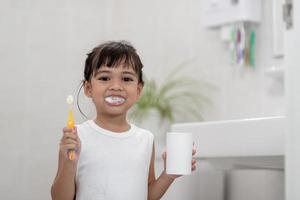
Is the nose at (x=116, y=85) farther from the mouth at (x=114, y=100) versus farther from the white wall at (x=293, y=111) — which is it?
the white wall at (x=293, y=111)

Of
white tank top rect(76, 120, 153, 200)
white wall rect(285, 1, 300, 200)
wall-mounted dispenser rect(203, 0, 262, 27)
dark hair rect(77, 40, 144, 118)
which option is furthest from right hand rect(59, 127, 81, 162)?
wall-mounted dispenser rect(203, 0, 262, 27)

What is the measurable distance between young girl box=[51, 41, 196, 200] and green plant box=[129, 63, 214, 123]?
0.95m

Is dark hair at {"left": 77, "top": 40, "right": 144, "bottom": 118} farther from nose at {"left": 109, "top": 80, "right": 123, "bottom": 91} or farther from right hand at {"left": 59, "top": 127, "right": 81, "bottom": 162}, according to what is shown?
right hand at {"left": 59, "top": 127, "right": 81, "bottom": 162}

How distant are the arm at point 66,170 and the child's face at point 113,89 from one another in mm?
150

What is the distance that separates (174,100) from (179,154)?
121 centimetres

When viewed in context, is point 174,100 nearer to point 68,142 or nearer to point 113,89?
point 113,89

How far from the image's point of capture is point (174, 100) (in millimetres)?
2432

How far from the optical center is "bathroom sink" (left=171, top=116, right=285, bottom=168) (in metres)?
1.36

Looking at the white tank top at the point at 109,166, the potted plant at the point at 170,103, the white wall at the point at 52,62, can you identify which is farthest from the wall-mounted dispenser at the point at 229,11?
the white tank top at the point at 109,166

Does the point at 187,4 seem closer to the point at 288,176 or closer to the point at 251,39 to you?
the point at 251,39

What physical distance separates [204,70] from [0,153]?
2.94 feet

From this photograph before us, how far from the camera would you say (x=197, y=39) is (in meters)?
2.39

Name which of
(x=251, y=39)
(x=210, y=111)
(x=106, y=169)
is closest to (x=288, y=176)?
(x=106, y=169)

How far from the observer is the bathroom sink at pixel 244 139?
4.46ft
